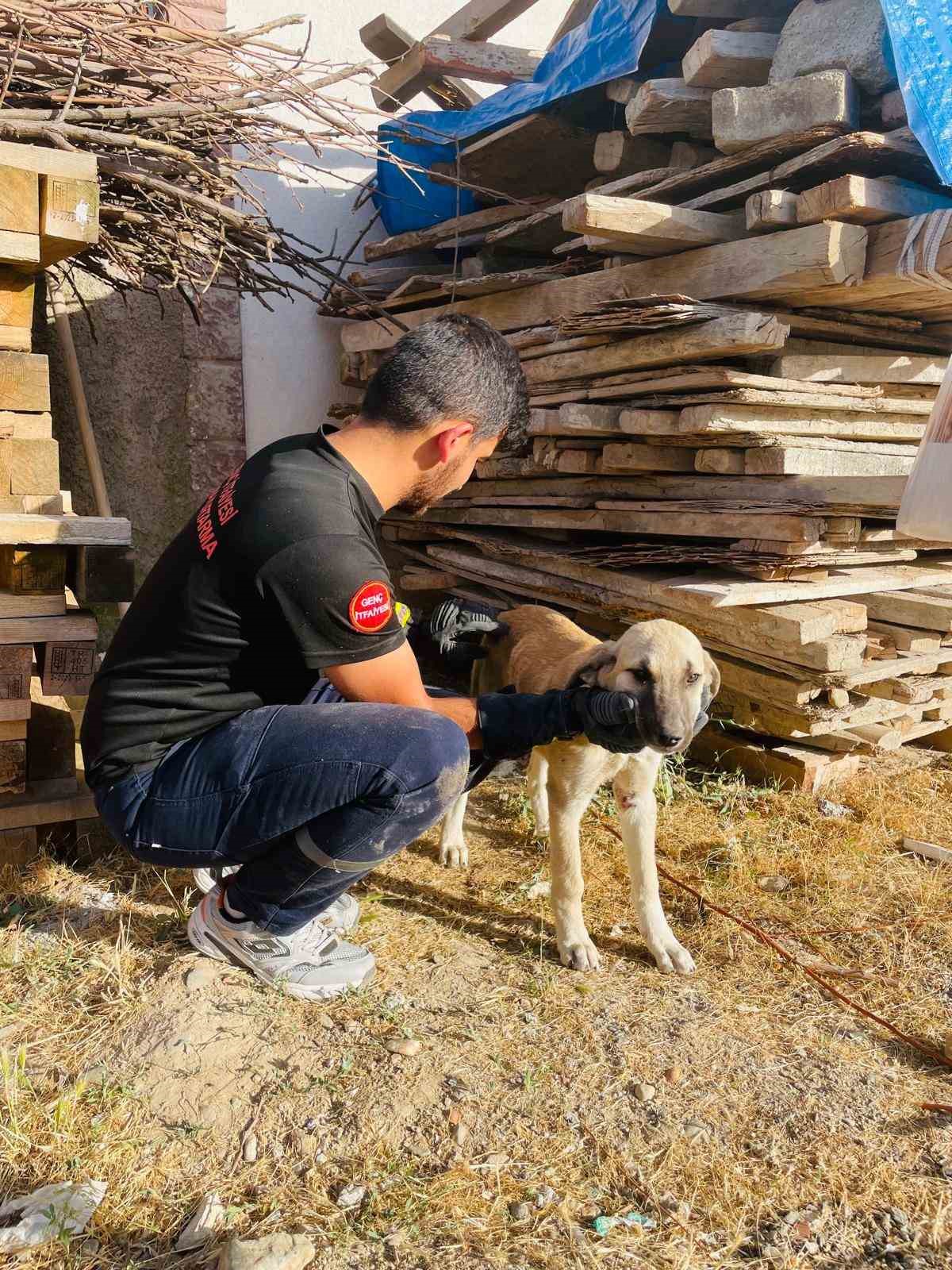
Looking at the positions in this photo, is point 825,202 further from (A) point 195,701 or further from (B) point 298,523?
(A) point 195,701

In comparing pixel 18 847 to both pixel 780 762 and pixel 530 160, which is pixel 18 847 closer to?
pixel 780 762

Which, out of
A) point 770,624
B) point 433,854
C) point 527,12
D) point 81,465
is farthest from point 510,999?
point 527,12

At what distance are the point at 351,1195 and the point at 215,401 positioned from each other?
534 centimetres

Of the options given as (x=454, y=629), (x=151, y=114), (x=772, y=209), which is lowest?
(x=454, y=629)

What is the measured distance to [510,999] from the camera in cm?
312

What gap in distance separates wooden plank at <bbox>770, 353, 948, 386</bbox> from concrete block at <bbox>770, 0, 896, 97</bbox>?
1158mm

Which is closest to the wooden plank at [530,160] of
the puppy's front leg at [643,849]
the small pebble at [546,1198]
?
the puppy's front leg at [643,849]

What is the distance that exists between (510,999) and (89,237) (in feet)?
10.2

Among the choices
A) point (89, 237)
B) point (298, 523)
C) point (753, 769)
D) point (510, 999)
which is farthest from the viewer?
point (753, 769)

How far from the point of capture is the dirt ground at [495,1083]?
2.22 m

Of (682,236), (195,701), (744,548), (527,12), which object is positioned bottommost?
(195,701)

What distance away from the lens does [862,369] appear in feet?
15.8

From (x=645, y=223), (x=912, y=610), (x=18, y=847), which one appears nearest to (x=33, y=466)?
(x=18, y=847)

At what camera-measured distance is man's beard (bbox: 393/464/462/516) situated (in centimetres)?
305
